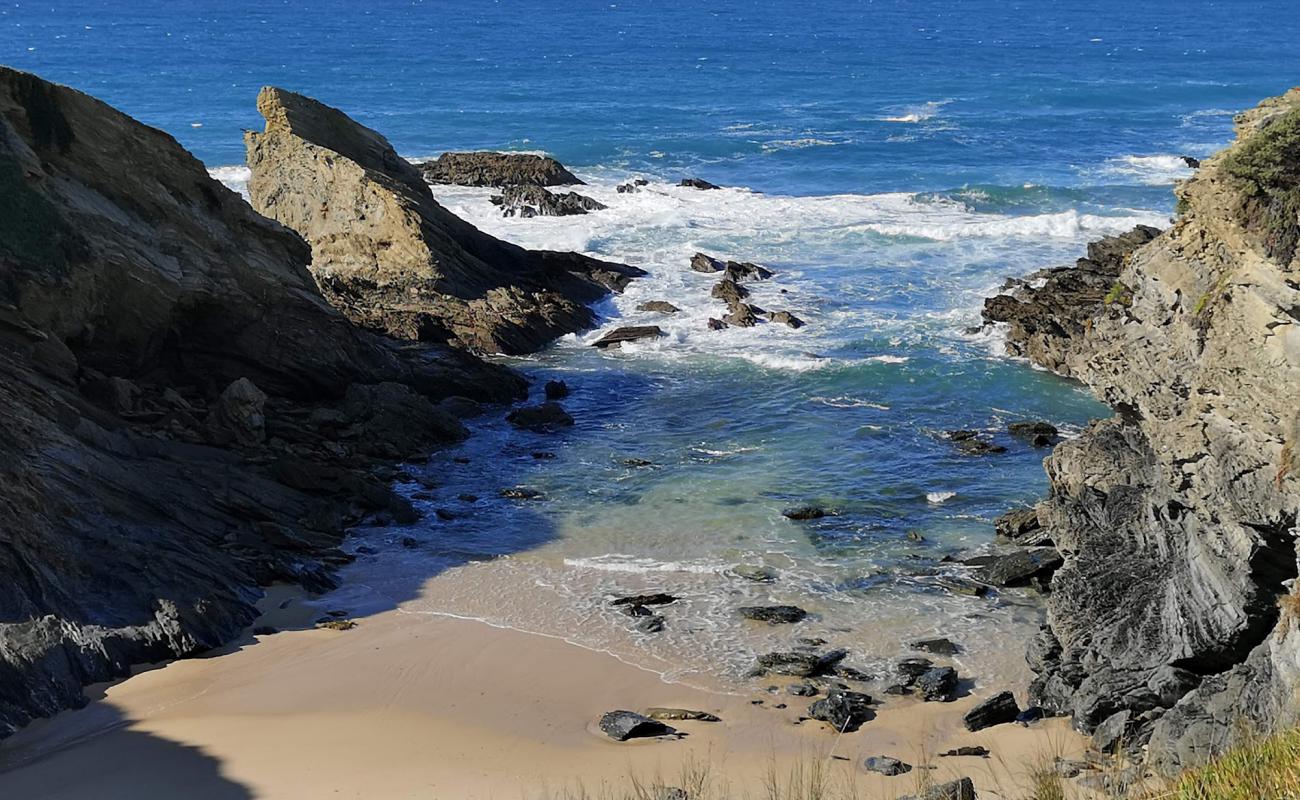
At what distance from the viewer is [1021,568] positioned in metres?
16.5

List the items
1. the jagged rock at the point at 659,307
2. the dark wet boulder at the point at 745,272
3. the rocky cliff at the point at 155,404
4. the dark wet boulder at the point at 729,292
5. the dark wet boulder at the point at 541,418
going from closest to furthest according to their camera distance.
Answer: the rocky cliff at the point at 155,404, the dark wet boulder at the point at 541,418, the jagged rock at the point at 659,307, the dark wet boulder at the point at 729,292, the dark wet boulder at the point at 745,272

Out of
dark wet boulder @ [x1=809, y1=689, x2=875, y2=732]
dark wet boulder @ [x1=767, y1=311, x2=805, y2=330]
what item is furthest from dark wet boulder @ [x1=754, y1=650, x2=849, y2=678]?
dark wet boulder @ [x1=767, y1=311, x2=805, y2=330]

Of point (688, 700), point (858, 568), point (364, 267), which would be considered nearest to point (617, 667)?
point (688, 700)

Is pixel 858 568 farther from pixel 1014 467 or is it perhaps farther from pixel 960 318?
pixel 960 318

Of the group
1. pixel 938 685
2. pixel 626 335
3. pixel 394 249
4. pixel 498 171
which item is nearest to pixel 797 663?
pixel 938 685

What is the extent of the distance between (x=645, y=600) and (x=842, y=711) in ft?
11.6

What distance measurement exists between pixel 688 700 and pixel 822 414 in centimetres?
1028

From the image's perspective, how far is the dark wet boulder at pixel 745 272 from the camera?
105 ft

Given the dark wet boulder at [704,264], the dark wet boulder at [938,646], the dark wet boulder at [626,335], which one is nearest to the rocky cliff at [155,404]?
the dark wet boulder at [626,335]

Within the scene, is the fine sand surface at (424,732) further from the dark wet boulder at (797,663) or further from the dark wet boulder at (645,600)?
the dark wet boulder at (645,600)

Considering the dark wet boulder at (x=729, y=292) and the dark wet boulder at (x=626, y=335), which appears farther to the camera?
the dark wet boulder at (x=729, y=292)

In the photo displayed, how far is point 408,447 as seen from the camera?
21.2 meters

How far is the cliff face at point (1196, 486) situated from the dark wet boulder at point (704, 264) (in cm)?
1914

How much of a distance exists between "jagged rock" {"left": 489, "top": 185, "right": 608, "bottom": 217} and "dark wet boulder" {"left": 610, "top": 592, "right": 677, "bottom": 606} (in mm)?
24264
